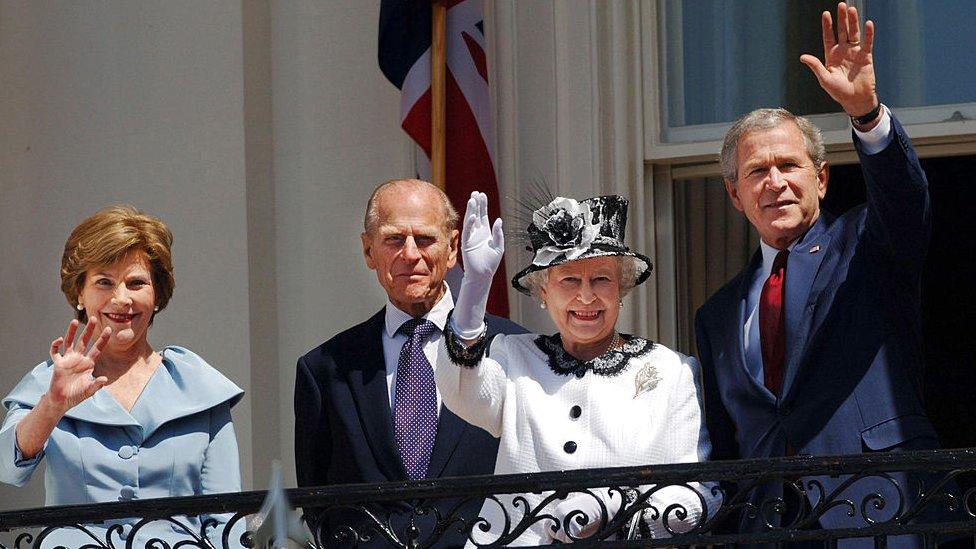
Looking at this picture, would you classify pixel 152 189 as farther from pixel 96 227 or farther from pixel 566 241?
pixel 566 241

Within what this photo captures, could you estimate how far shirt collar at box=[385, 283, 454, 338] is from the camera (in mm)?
4664

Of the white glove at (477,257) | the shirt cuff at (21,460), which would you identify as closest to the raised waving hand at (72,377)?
the shirt cuff at (21,460)

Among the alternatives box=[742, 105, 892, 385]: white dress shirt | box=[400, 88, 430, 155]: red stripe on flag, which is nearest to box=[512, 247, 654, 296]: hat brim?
box=[742, 105, 892, 385]: white dress shirt

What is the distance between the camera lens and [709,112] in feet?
19.5

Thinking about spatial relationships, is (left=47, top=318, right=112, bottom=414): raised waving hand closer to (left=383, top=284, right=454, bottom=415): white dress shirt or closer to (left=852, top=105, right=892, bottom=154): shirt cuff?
(left=383, top=284, right=454, bottom=415): white dress shirt

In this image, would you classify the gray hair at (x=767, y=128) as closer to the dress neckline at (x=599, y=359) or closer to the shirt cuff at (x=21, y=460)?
the dress neckline at (x=599, y=359)

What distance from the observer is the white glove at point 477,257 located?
3830 millimetres

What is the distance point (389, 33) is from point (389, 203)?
138cm

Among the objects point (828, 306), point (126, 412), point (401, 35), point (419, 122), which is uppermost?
point (401, 35)

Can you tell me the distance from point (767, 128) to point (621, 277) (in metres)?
0.53

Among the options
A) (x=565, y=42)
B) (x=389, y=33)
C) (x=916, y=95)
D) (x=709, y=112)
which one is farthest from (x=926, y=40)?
(x=389, y=33)

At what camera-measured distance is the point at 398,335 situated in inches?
184

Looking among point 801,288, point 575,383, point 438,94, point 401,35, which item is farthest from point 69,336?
point 401,35

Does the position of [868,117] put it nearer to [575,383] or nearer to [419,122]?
[575,383]
